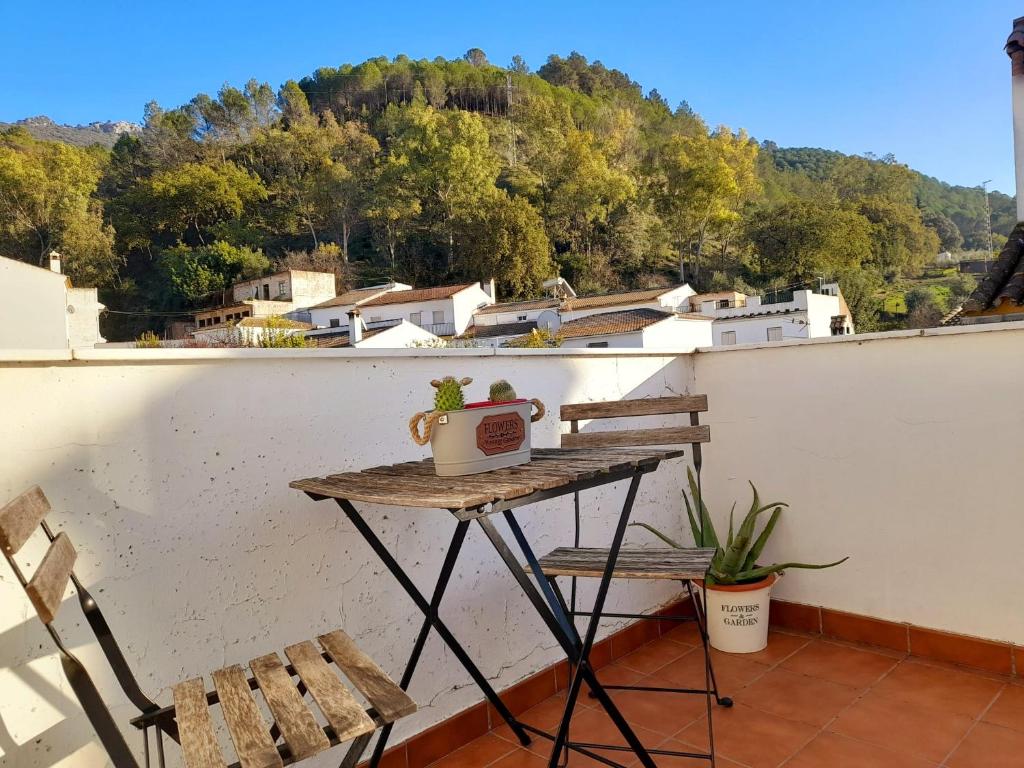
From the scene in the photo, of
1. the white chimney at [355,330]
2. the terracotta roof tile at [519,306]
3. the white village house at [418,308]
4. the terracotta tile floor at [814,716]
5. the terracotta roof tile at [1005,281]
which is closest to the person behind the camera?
the terracotta tile floor at [814,716]

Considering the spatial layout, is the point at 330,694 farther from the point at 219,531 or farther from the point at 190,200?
the point at 190,200

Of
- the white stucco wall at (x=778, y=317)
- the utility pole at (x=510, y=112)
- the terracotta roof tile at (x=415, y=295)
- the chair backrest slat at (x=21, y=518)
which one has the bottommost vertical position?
the white stucco wall at (x=778, y=317)

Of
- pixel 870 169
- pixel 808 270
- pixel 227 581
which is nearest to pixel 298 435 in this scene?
pixel 227 581

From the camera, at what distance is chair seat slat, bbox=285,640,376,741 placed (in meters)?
1.02

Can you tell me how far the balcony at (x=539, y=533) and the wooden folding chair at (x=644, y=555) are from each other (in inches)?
5.6

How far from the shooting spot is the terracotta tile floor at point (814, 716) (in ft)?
6.17

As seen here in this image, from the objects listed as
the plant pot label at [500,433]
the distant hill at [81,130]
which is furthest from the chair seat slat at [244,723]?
the distant hill at [81,130]

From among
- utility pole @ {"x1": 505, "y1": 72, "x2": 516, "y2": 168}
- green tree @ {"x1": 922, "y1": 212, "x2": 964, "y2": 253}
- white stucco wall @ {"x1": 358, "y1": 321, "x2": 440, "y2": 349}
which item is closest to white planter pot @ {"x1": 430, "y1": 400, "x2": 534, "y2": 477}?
white stucco wall @ {"x1": 358, "y1": 321, "x2": 440, "y2": 349}

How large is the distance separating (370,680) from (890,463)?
6.90ft

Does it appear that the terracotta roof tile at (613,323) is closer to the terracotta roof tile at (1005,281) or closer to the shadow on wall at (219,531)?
the terracotta roof tile at (1005,281)

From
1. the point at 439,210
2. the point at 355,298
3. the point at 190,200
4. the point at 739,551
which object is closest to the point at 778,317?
the point at 355,298

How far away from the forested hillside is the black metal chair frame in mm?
37081

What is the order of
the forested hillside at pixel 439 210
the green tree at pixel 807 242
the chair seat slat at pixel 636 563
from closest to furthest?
the chair seat slat at pixel 636 563, the forested hillside at pixel 439 210, the green tree at pixel 807 242

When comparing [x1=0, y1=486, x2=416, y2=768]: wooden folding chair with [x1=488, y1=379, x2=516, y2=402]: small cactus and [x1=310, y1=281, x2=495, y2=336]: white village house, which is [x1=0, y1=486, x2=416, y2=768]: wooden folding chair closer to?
[x1=488, y1=379, x2=516, y2=402]: small cactus
